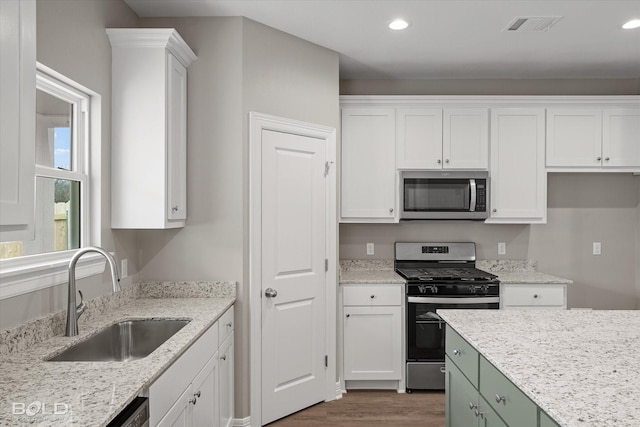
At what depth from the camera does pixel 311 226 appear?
11.0 ft

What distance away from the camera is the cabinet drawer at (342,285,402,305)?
368cm

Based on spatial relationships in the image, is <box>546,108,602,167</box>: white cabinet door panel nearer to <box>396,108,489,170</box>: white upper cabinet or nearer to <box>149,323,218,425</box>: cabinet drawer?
<box>396,108,489,170</box>: white upper cabinet

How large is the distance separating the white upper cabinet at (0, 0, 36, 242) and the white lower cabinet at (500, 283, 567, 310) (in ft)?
11.1

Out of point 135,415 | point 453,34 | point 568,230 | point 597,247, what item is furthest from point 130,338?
point 597,247

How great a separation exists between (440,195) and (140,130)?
8.03 feet

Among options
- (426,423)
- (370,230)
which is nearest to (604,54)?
(370,230)

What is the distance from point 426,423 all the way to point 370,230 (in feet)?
5.63

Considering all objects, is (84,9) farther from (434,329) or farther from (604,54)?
(604,54)

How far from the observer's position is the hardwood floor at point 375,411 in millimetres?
3160

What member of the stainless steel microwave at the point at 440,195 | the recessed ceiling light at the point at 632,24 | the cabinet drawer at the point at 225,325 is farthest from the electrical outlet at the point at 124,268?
the recessed ceiling light at the point at 632,24

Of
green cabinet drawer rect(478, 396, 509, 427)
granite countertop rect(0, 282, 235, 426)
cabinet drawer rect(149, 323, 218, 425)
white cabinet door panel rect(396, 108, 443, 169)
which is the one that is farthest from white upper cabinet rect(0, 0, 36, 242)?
white cabinet door panel rect(396, 108, 443, 169)

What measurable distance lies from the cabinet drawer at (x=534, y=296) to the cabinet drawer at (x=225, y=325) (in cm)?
218

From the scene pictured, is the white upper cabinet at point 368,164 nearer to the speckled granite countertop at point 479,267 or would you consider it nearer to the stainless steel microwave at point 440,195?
the stainless steel microwave at point 440,195

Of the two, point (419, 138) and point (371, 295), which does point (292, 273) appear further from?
point (419, 138)
